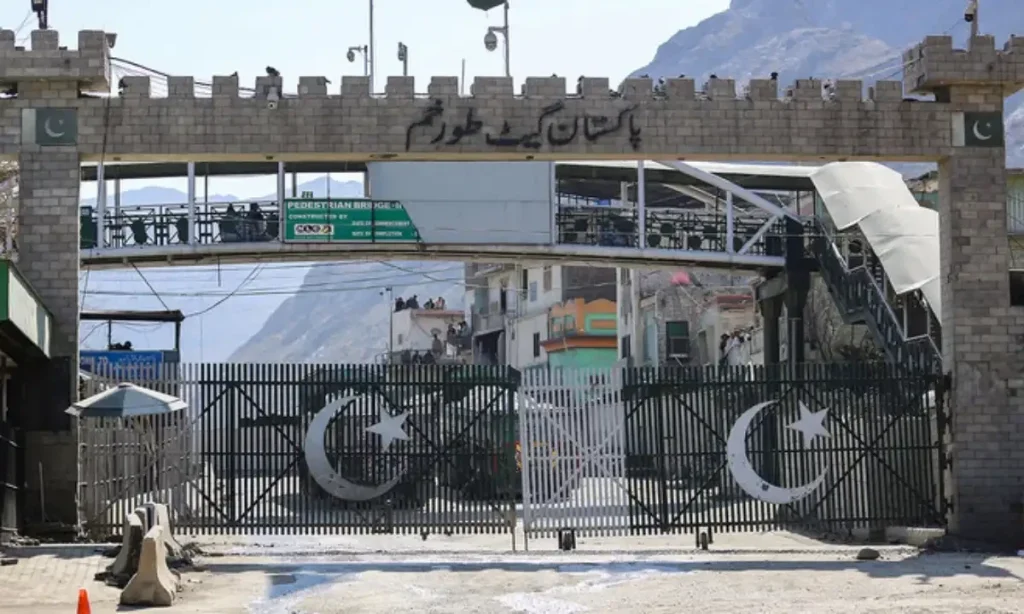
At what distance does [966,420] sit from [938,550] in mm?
1981

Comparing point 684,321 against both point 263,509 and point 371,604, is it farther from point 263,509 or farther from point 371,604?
point 371,604

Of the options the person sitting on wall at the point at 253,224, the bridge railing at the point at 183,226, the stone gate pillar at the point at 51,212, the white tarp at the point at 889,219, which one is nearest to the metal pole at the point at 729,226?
the white tarp at the point at 889,219

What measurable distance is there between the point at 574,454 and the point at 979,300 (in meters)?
6.10

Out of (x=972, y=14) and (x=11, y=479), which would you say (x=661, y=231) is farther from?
(x=11, y=479)

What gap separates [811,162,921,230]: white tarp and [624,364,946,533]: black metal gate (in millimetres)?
14969

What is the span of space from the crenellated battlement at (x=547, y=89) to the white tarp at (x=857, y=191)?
14266 mm

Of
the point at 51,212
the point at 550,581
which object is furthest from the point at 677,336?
the point at 550,581

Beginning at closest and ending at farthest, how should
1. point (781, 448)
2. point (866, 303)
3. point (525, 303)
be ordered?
point (781, 448)
point (866, 303)
point (525, 303)

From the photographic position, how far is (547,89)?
2195 centimetres

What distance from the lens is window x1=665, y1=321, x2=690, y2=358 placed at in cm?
6328

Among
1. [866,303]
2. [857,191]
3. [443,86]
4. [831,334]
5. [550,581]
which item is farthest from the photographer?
[831,334]

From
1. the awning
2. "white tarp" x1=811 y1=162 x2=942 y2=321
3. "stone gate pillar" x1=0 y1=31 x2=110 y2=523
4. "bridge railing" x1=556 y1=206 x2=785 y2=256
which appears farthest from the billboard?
the awning

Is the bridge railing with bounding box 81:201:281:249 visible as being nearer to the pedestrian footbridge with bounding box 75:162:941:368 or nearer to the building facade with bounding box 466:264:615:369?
the pedestrian footbridge with bounding box 75:162:941:368

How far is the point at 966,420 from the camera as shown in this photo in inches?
852
